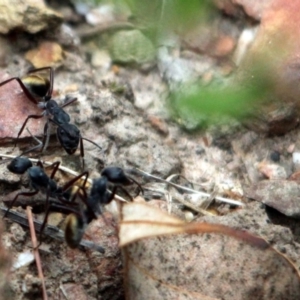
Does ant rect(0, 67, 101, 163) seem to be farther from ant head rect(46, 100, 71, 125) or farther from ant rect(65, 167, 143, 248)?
ant rect(65, 167, 143, 248)

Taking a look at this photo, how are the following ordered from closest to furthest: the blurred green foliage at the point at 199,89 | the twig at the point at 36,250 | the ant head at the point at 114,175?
the blurred green foliage at the point at 199,89
the twig at the point at 36,250
the ant head at the point at 114,175

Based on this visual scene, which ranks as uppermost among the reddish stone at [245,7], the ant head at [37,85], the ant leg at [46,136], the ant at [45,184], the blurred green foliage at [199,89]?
the blurred green foliage at [199,89]

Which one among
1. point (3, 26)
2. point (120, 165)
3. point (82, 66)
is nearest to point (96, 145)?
point (120, 165)

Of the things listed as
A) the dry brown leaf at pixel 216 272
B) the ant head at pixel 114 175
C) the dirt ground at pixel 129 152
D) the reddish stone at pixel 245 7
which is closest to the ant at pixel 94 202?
the ant head at pixel 114 175

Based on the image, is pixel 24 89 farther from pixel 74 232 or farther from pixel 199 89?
pixel 199 89

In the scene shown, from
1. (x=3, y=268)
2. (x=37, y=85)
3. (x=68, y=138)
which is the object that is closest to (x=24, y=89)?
(x=37, y=85)

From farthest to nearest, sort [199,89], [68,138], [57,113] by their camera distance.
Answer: [57,113]
[68,138]
[199,89]

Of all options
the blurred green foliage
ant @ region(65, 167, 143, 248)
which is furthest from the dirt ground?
the blurred green foliage

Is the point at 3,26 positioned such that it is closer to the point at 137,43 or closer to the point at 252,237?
the point at 137,43

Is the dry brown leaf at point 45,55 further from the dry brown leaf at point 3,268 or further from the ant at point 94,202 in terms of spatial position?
the dry brown leaf at point 3,268
